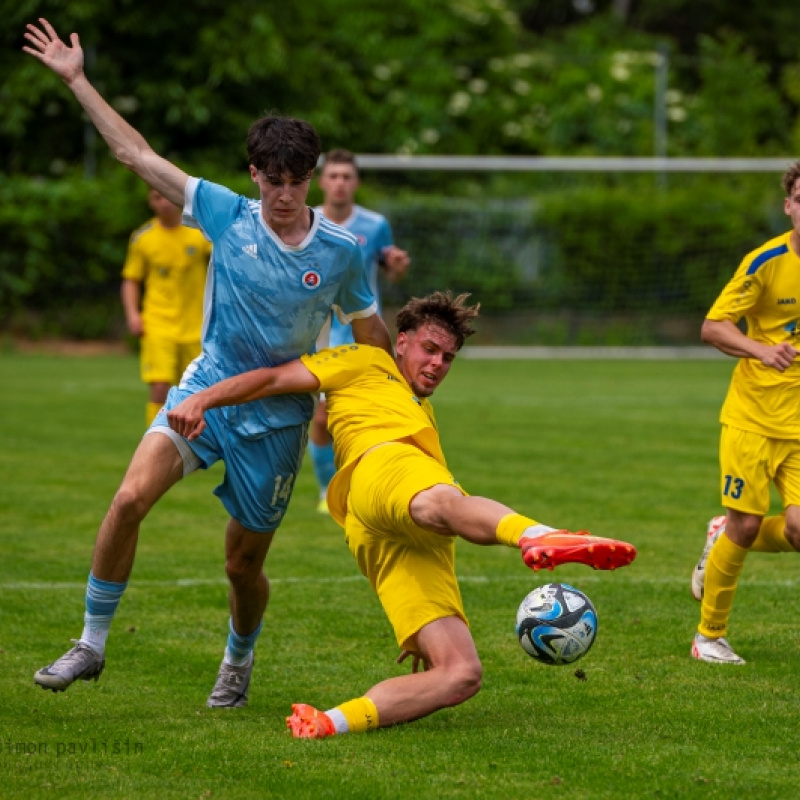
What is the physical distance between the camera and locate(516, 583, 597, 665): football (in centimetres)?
507

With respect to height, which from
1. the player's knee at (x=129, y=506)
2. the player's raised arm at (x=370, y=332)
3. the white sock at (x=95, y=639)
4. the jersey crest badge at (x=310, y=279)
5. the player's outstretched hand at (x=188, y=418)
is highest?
the jersey crest badge at (x=310, y=279)

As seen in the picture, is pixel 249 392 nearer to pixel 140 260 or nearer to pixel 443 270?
pixel 140 260

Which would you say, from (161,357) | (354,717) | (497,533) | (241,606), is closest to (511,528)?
(497,533)

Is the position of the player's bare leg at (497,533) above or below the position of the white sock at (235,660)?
above

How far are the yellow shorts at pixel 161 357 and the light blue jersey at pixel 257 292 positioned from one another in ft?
21.7

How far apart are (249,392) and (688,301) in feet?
66.1

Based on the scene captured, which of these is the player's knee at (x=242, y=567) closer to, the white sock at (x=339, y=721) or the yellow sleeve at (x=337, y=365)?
the yellow sleeve at (x=337, y=365)

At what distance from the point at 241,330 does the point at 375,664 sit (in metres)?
1.68

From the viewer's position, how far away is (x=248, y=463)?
5.79 metres

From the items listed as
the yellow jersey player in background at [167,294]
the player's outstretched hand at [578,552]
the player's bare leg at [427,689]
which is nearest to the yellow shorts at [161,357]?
the yellow jersey player in background at [167,294]

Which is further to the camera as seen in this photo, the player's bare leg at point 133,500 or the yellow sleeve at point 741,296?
the yellow sleeve at point 741,296

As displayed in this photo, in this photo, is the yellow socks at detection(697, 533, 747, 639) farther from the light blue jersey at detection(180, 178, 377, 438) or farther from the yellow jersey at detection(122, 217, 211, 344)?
the yellow jersey at detection(122, 217, 211, 344)

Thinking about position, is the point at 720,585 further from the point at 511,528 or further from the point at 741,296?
the point at 511,528

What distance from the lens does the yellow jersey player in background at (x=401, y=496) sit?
5.12 m
